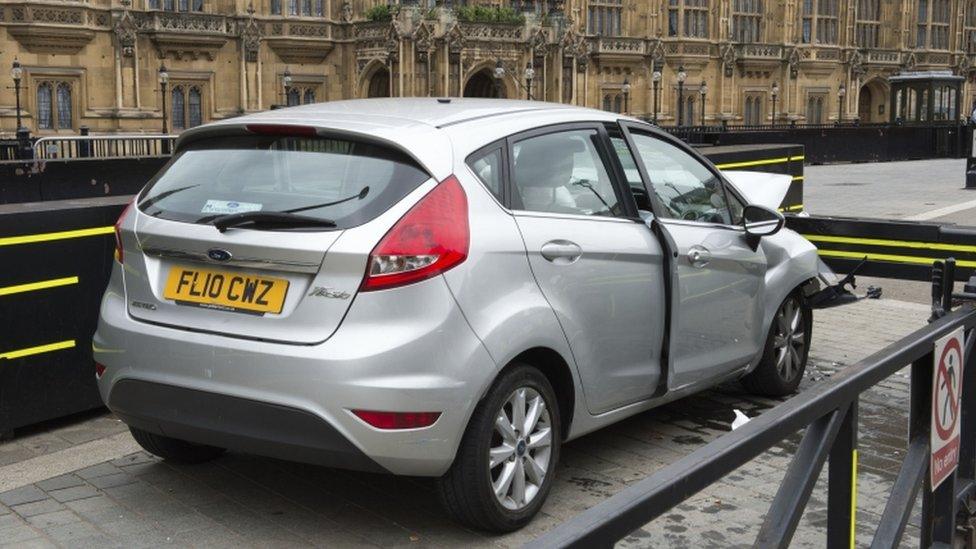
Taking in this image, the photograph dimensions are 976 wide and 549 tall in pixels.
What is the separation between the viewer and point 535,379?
477 centimetres

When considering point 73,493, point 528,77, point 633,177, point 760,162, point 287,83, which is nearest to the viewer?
point 73,493

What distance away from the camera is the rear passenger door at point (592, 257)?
4.95 meters

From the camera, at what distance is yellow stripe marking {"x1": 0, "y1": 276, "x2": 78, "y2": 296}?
5.92m

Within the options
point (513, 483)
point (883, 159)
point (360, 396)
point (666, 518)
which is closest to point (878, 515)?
point (666, 518)

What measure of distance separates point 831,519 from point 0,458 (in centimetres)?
432

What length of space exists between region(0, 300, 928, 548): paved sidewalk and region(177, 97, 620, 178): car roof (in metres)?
1.51

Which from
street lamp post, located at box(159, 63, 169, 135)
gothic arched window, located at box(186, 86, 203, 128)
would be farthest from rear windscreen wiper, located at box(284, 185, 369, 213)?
gothic arched window, located at box(186, 86, 203, 128)

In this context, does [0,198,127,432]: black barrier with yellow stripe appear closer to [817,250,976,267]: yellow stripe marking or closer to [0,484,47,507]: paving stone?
[0,484,47,507]: paving stone

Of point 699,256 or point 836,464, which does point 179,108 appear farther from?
point 836,464

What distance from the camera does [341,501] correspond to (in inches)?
201

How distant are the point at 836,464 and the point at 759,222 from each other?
3.40 m

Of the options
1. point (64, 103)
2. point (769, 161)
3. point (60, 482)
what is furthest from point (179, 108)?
point (60, 482)

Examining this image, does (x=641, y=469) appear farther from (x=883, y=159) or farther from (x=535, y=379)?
(x=883, y=159)

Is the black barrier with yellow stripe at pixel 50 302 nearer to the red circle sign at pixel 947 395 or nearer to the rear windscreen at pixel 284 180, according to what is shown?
the rear windscreen at pixel 284 180
